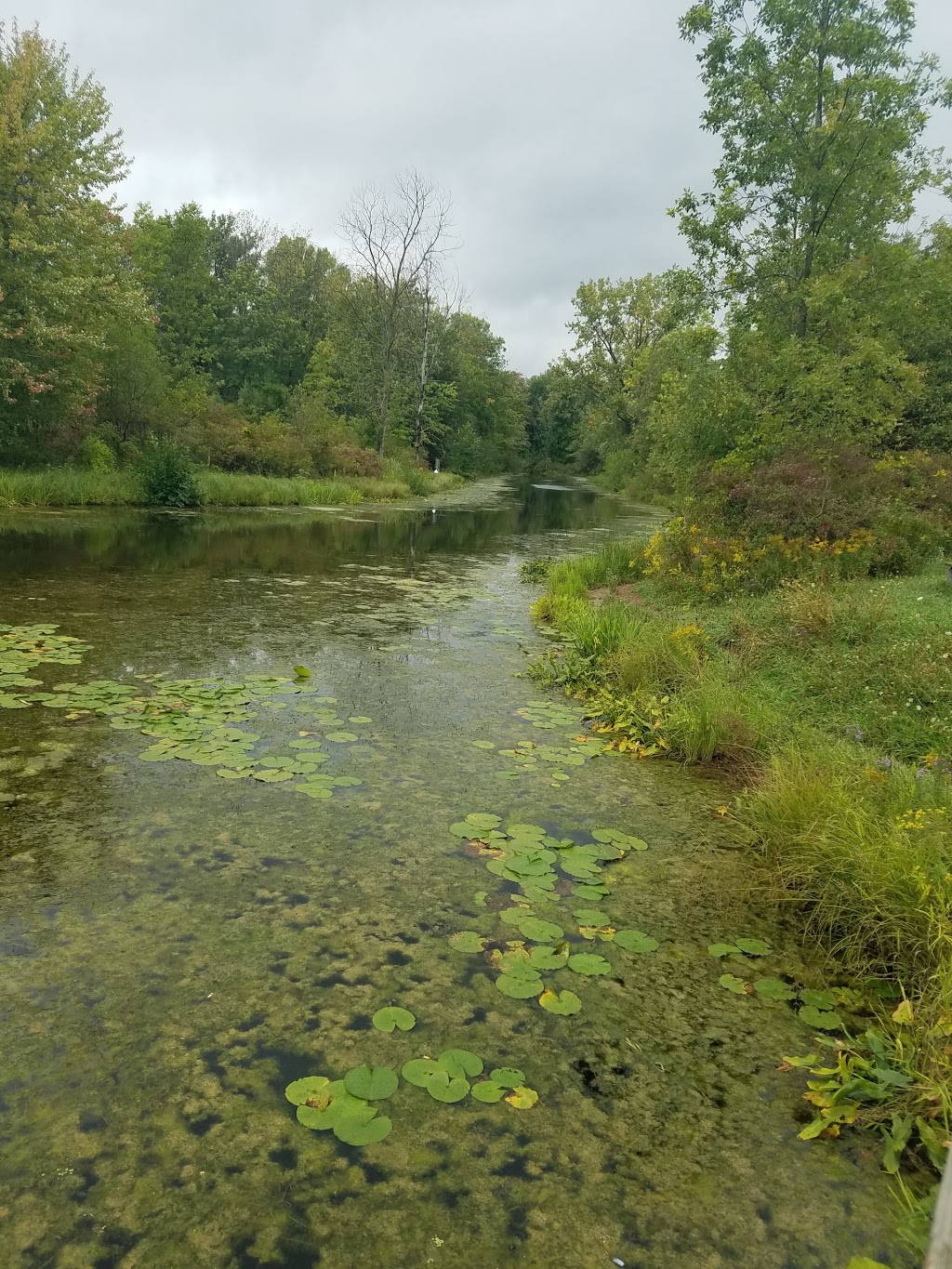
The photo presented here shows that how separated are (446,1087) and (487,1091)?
0.41 ft

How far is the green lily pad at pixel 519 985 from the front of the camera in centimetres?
266

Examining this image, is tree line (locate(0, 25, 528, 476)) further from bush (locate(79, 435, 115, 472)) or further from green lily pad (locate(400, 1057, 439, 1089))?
green lily pad (locate(400, 1057, 439, 1089))

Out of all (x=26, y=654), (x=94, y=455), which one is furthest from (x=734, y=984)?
(x=94, y=455)

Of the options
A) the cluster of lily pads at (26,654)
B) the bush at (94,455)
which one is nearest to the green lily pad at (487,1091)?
the cluster of lily pads at (26,654)

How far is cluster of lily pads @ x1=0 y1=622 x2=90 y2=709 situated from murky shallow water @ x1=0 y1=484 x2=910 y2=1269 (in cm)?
41

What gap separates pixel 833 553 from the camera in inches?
326

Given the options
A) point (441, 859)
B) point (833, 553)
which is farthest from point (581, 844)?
point (833, 553)

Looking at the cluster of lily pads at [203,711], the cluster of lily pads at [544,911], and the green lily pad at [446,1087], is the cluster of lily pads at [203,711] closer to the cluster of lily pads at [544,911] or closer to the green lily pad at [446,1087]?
the cluster of lily pads at [544,911]

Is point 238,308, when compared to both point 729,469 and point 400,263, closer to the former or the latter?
point 400,263

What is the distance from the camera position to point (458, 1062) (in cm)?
232

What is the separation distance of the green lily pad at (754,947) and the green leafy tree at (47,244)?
16.6 m

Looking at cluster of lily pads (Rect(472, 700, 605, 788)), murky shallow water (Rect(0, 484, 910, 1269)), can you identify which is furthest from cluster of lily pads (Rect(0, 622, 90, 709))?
cluster of lily pads (Rect(472, 700, 605, 788))

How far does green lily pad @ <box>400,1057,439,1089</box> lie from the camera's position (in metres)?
2.23

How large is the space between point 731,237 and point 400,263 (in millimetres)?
21249
